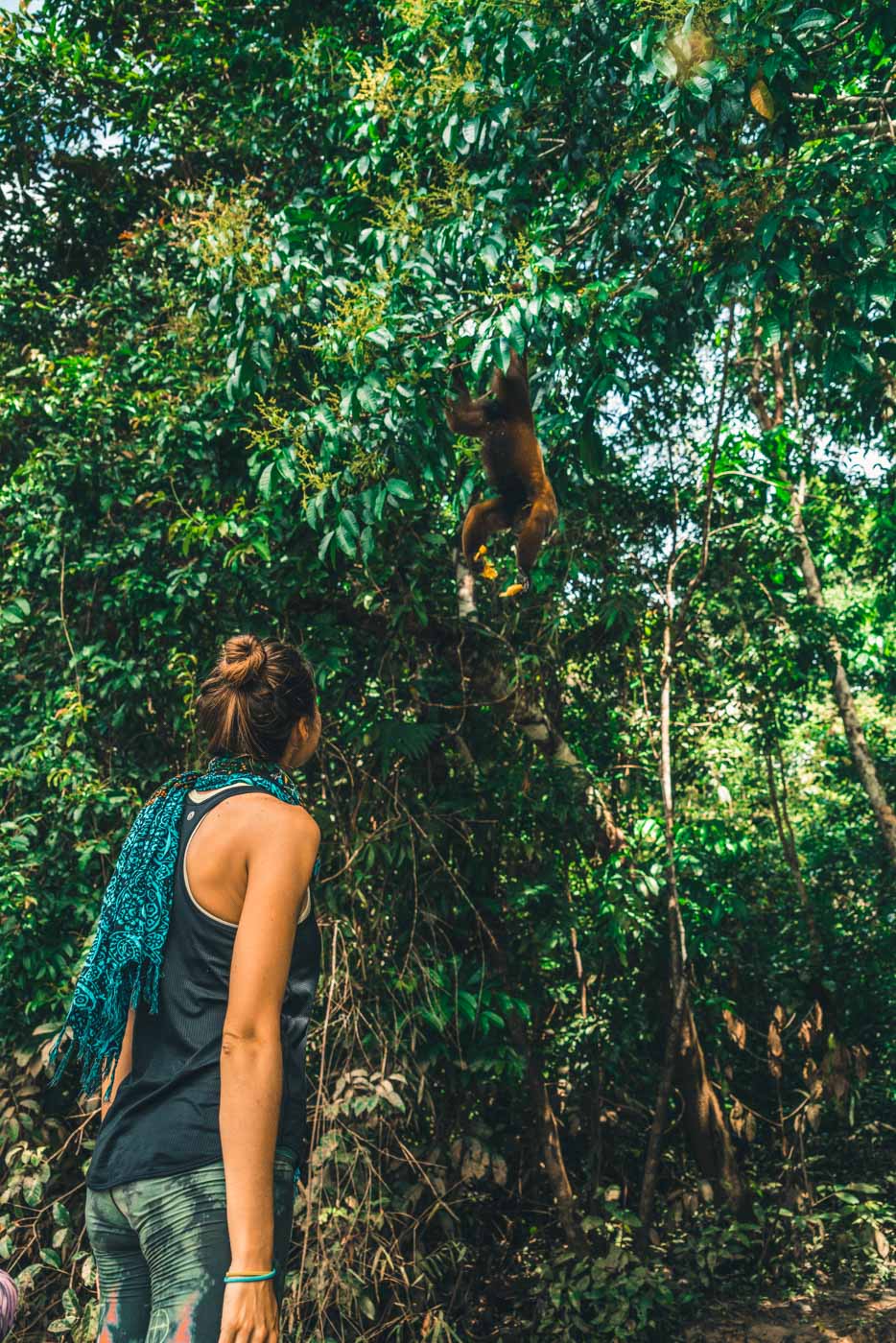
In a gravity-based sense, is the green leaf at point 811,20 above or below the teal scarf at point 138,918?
above

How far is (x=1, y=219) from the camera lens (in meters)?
5.05

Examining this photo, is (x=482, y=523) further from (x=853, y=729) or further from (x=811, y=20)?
(x=853, y=729)

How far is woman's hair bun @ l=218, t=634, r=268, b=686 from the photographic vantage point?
1.49 m

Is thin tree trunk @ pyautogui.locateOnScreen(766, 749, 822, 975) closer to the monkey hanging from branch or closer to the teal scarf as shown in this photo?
the monkey hanging from branch

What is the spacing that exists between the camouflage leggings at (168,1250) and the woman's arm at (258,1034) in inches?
1.5

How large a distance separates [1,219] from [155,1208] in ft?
16.6

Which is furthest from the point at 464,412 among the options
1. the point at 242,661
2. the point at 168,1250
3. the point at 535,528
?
the point at 168,1250

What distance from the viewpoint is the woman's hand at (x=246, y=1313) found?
3.87 feet

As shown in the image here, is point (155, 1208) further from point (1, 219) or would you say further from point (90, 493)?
point (1, 219)

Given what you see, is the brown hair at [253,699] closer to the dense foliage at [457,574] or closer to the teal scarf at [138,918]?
the teal scarf at [138,918]

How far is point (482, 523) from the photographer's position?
3.23 meters

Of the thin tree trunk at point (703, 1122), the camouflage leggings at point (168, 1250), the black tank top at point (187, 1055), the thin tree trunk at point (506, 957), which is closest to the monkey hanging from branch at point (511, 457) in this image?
the thin tree trunk at point (506, 957)

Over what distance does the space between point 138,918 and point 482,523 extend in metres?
2.05

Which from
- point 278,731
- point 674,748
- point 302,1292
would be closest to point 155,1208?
point 278,731
